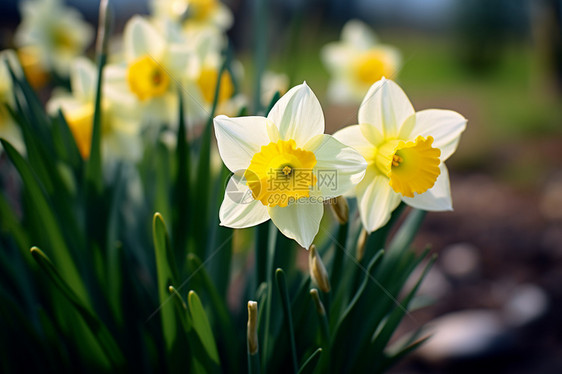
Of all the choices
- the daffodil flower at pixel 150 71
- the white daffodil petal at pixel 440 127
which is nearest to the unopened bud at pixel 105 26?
the daffodil flower at pixel 150 71

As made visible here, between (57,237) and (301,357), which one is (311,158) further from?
(57,237)

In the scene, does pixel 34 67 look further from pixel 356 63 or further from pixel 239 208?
pixel 239 208

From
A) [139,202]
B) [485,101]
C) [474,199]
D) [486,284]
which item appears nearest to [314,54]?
[485,101]

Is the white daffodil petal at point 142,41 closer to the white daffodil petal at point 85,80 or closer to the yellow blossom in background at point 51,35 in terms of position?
the white daffodil petal at point 85,80

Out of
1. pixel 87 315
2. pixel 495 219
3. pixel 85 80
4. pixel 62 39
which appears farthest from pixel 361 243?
pixel 495 219

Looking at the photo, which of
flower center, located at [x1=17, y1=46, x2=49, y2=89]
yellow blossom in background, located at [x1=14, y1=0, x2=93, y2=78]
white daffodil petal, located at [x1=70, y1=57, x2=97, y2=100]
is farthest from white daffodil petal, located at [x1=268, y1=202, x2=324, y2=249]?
flower center, located at [x1=17, y1=46, x2=49, y2=89]
